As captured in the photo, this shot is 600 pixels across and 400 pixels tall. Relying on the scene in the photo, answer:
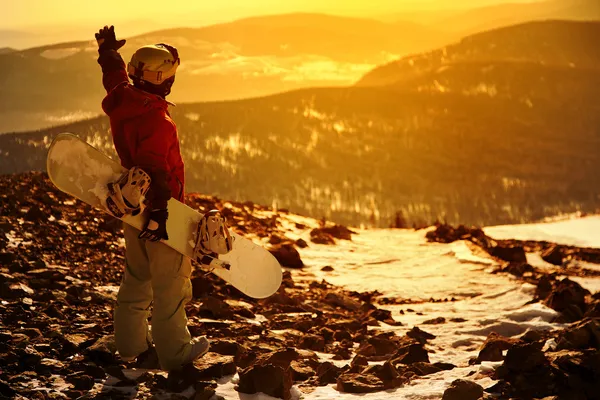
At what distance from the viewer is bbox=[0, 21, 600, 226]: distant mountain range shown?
37938mm

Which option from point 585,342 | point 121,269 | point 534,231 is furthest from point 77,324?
point 534,231

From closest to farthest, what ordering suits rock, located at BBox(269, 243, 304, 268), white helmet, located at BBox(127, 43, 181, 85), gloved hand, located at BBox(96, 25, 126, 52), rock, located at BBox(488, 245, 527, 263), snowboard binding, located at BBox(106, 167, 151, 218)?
snowboard binding, located at BBox(106, 167, 151, 218) → white helmet, located at BBox(127, 43, 181, 85) → gloved hand, located at BBox(96, 25, 126, 52) → rock, located at BBox(269, 243, 304, 268) → rock, located at BBox(488, 245, 527, 263)

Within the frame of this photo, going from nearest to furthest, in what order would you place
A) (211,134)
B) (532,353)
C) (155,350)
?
(532,353) → (155,350) → (211,134)

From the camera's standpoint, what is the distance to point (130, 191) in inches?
179

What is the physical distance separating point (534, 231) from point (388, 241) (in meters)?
5.92

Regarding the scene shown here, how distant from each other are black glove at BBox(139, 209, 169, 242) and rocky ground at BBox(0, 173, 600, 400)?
95 cm

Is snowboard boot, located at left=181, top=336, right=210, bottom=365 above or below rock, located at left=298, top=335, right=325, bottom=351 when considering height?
above

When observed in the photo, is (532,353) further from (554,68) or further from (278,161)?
(554,68)

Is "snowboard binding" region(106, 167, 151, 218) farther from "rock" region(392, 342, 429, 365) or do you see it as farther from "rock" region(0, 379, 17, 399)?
"rock" region(392, 342, 429, 365)

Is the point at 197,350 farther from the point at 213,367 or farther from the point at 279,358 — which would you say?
the point at 279,358

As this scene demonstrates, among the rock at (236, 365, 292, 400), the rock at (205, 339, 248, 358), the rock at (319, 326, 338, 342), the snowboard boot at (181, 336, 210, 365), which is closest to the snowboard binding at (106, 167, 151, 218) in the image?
the snowboard boot at (181, 336, 210, 365)

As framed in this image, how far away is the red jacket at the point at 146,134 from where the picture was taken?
464cm

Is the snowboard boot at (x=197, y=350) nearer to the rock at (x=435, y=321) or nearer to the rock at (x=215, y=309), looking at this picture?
the rock at (x=215, y=309)

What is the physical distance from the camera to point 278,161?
44781mm
